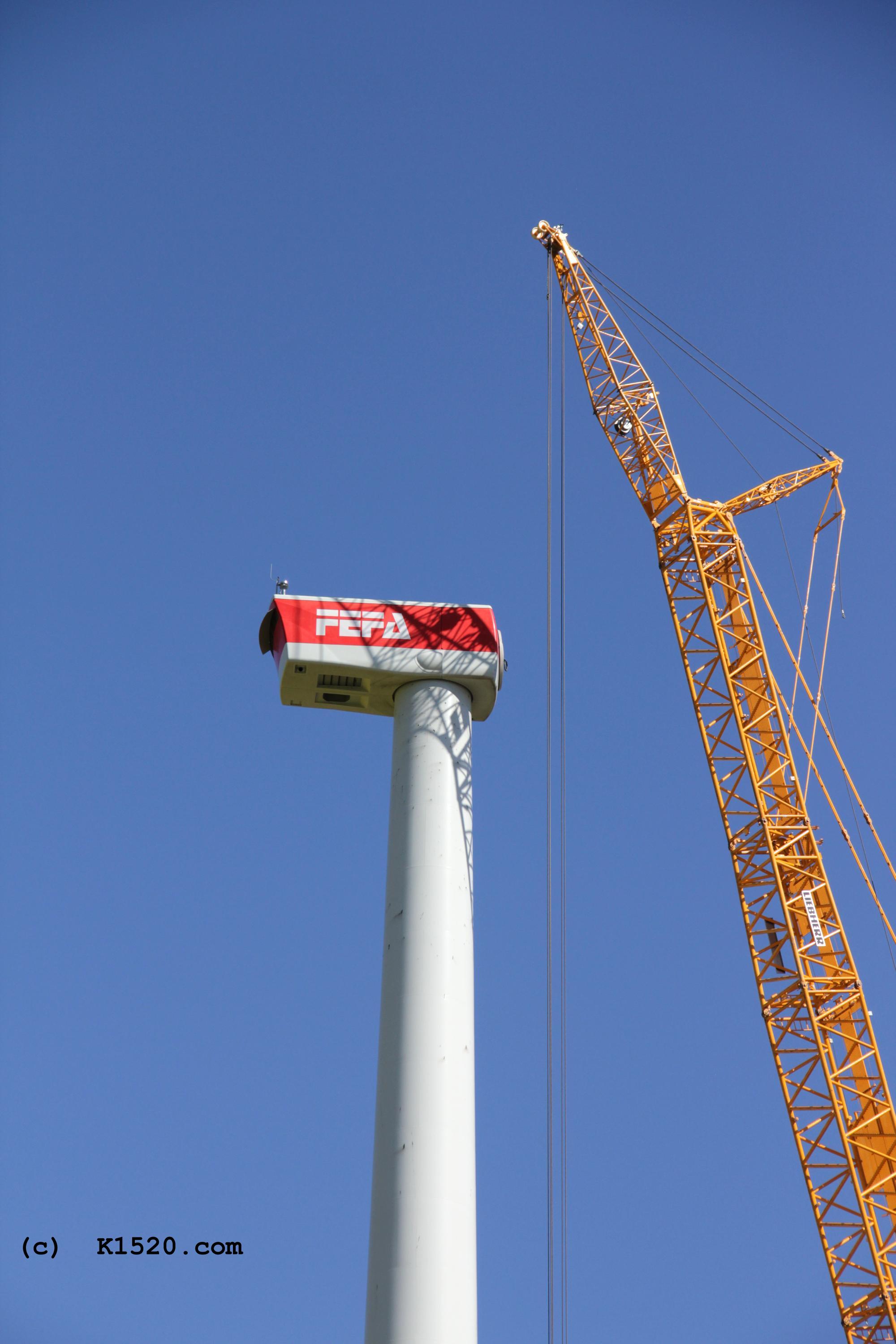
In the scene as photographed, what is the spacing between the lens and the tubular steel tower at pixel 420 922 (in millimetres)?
23625

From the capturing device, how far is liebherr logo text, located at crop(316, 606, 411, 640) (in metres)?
29.7

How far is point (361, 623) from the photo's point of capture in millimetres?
29828

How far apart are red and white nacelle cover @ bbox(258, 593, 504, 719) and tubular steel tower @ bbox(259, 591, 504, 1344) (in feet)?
0.09

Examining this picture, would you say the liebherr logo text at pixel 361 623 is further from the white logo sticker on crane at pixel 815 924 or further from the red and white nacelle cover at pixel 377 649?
the white logo sticker on crane at pixel 815 924

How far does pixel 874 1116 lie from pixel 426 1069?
2809cm

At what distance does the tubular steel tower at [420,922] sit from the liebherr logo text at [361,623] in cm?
3

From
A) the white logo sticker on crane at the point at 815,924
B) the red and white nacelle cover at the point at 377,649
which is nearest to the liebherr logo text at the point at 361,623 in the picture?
the red and white nacelle cover at the point at 377,649

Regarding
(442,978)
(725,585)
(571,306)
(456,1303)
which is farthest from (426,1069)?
(571,306)

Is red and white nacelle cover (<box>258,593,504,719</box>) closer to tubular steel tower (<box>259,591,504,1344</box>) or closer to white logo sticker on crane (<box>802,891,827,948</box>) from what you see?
tubular steel tower (<box>259,591,504,1344</box>)

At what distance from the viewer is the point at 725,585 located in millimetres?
55594

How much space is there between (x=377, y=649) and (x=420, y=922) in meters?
5.96

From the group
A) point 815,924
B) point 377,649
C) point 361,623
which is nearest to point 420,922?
point 377,649

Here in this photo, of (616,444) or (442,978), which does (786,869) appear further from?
(442,978)

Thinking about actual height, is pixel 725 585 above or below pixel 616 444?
below
